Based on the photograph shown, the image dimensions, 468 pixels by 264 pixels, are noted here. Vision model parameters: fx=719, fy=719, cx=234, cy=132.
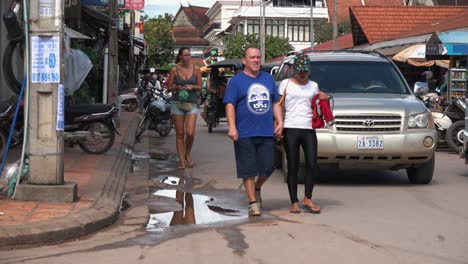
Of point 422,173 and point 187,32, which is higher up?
point 187,32

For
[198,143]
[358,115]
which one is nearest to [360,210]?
[358,115]

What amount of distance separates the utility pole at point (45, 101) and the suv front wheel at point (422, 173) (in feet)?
17.1

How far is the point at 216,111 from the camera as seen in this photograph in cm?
2092

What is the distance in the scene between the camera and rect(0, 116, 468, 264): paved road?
6496 millimetres

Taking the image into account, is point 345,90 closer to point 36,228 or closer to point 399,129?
point 399,129

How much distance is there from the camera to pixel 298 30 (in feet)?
295

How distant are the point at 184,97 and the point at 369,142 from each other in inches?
144

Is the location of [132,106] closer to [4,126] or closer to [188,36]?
[4,126]

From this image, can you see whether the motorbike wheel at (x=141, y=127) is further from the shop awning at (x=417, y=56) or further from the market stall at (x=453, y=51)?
the shop awning at (x=417, y=56)

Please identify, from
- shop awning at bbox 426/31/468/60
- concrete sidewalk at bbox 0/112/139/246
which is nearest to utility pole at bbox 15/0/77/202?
concrete sidewalk at bbox 0/112/139/246

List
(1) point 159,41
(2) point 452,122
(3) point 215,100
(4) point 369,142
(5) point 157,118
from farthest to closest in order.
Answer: (1) point 159,41, (3) point 215,100, (5) point 157,118, (2) point 452,122, (4) point 369,142

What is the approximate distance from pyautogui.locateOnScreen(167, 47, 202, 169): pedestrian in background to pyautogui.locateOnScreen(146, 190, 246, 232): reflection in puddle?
285 cm

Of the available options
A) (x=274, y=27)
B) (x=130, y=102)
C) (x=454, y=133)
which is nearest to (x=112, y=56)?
(x=454, y=133)

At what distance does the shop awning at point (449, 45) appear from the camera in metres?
19.3
